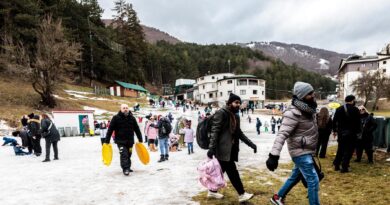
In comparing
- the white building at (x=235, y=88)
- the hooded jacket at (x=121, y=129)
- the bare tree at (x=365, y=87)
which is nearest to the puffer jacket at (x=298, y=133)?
the hooded jacket at (x=121, y=129)

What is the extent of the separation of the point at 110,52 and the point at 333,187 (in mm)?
70241

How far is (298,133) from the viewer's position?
15.2 ft

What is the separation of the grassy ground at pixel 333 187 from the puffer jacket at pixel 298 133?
4.81ft

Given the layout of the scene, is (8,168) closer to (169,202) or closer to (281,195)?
(169,202)

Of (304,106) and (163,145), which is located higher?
(304,106)

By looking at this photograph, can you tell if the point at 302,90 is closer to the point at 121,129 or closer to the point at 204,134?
the point at 204,134

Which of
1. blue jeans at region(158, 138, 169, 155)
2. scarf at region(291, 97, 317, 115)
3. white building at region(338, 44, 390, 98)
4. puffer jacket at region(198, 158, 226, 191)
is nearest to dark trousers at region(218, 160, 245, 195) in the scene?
puffer jacket at region(198, 158, 226, 191)

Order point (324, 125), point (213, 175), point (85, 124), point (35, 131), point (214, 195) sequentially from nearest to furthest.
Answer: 1. point (213, 175)
2. point (214, 195)
3. point (324, 125)
4. point (35, 131)
5. point (85, 124)

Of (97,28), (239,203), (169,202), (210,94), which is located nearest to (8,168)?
(169,202)

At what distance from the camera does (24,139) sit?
623 inches

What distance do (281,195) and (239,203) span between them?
833 mm

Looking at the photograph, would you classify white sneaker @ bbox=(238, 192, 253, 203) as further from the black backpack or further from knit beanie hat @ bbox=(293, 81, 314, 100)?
knit beanie hat @ bbox=(293, 81, 314, 100)

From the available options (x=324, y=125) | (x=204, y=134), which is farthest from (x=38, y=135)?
(x=324, y=125)

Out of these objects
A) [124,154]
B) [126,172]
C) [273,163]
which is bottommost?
[126,172]
